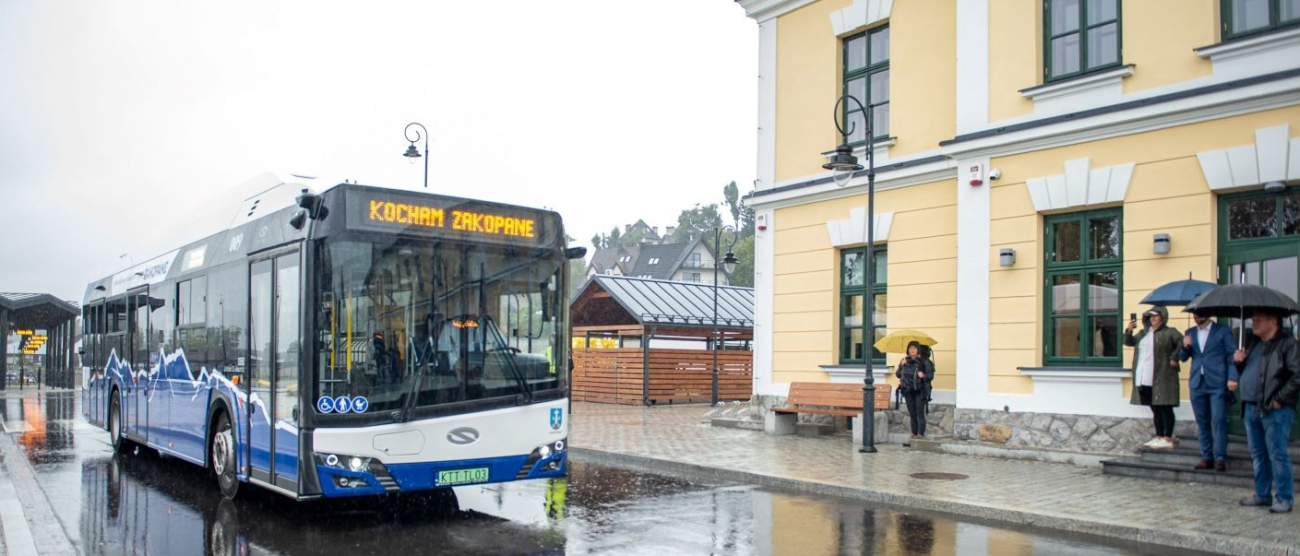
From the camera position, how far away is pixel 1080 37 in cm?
1352

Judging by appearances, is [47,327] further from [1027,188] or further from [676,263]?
[676,263]

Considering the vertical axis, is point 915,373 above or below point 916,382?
above

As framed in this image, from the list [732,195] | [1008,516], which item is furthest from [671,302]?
[732,195]

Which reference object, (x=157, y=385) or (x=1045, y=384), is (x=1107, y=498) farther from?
(x=157, y=385)

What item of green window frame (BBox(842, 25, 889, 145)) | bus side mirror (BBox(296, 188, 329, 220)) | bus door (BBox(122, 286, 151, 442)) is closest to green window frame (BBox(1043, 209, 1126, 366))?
green window frame (BBox(842, 25, 889, 145))

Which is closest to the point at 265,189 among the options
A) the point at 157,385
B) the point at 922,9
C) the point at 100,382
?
→ the point at 157,385

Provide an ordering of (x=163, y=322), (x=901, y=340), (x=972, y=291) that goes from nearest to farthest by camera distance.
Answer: (x=163, y=322)
(x=972, y=291)
(x=901, y=340)

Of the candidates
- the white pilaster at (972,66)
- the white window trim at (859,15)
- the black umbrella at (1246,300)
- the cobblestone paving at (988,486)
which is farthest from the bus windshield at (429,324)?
the white window trim at (859,15)

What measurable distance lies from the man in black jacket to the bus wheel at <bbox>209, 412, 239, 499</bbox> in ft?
31.8

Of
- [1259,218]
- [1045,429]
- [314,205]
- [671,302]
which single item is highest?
[1259,218]

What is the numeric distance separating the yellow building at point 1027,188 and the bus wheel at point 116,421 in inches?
419

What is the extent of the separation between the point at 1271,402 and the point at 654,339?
72.7ft

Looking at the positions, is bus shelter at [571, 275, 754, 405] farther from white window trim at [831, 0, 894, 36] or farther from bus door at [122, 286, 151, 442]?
bus door at [122, 286, 151, 442]

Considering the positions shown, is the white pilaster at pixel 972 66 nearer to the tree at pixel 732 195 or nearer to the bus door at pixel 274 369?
the bus door at pixel 274 369
